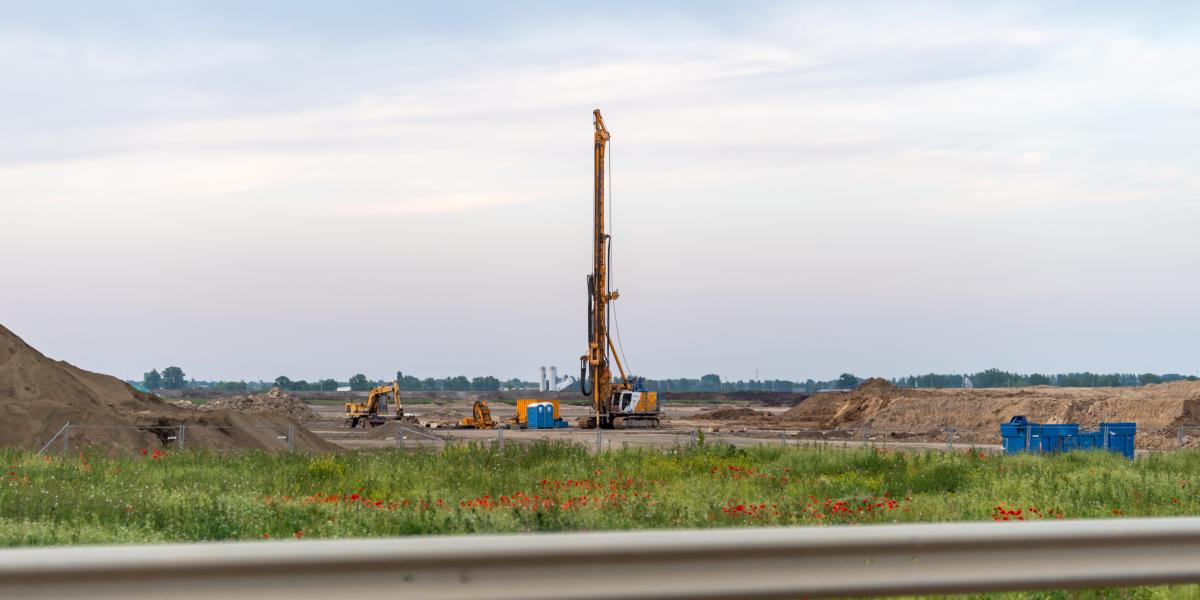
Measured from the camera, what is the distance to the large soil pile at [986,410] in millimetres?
53531

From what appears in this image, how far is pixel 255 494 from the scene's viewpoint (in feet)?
52.5

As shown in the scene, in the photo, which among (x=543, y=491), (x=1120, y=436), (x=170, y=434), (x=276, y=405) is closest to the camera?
(x=543, y=491)

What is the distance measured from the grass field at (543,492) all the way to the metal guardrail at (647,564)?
6032 mm

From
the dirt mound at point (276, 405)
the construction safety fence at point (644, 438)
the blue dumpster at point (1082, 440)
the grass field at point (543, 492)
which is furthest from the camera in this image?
the dirt mound at point (276, 405)

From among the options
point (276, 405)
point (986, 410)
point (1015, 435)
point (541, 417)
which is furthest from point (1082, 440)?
point (276, 405)

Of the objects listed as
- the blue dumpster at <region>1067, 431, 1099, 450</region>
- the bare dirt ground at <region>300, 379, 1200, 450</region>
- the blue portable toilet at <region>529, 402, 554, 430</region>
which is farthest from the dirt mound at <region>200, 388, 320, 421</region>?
the blue dumpster at <region>1067, 431, 1099, 450</region>

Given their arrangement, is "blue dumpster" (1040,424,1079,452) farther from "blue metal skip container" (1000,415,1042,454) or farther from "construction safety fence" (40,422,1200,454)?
"construction safety fence" (40,422,1200,454)

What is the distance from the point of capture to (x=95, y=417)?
1246 inches

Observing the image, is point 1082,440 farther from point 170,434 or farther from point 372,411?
point 372,411

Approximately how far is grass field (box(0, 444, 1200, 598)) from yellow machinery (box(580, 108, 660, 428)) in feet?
98.3

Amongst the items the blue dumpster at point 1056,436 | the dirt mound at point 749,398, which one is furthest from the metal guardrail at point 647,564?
the dirt mound at point 749,398

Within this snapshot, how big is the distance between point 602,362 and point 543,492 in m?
40.0

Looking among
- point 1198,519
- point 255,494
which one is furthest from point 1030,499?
point 1198,519

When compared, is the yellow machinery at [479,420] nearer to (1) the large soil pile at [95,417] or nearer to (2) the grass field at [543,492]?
(1) the large soil pile at [95,417]
